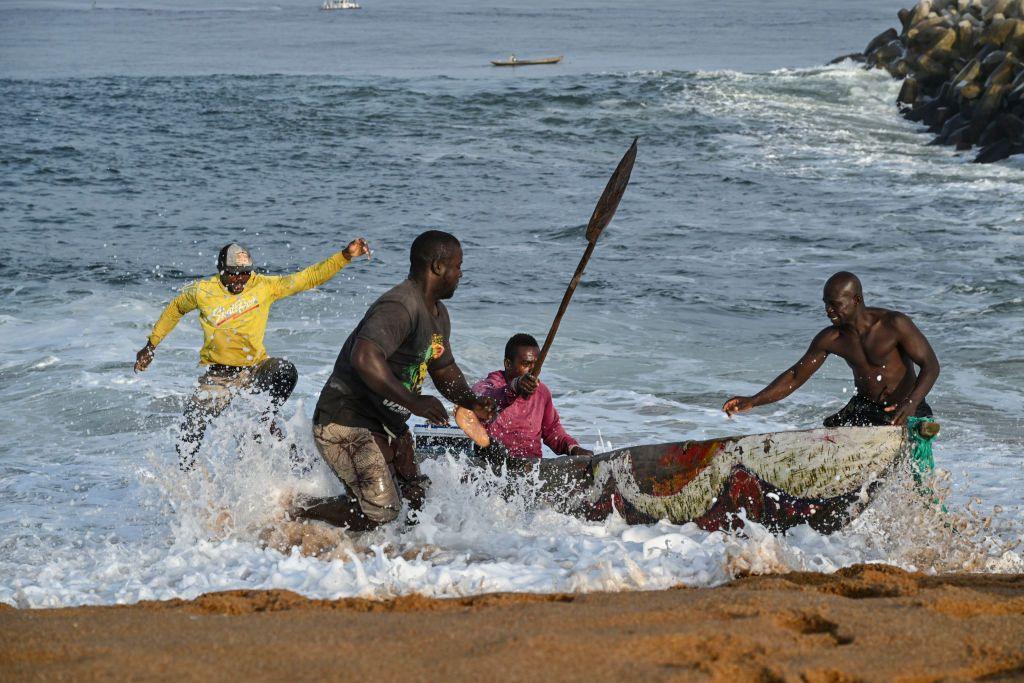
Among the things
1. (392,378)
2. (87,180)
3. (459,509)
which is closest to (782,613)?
(392,378)

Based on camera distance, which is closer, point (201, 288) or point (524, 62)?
point (201, 288)

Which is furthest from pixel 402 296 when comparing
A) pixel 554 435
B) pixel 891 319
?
pixel 891 319

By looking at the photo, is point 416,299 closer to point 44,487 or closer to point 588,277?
point 44,487

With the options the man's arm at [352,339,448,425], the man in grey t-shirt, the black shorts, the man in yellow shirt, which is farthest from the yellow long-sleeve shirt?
the black shorts

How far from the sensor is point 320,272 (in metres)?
7.17

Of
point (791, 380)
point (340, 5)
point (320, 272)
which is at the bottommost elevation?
point (791, 380)

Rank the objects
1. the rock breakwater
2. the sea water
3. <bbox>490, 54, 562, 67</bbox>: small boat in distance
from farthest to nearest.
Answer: <bbox>490, 54, 562, 67</bbox>: small boat in distance → the rock breakwater → the sea water

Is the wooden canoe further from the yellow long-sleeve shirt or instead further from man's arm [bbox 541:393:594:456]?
the yellow long-sleeve shirt

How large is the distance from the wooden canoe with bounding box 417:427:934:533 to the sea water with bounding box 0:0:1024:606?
0.46 feet

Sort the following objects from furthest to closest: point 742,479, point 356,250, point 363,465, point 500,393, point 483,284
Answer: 1. point 483,284
2. point 500,393
3. point 356,250
4. point 742,479
5. point 363,465

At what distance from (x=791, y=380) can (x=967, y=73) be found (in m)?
21.6

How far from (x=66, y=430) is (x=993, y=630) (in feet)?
25.2

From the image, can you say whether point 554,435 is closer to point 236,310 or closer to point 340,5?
point 236,310

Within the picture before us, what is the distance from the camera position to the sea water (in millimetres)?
6016
